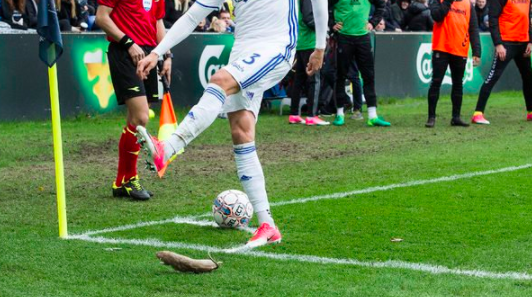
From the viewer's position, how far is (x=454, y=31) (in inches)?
532

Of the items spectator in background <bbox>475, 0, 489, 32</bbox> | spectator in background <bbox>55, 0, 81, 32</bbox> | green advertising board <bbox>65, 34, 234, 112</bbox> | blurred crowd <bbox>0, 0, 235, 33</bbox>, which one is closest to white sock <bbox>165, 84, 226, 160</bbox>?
green advertising board <bbox>65, 34, 234, 112</bbox>

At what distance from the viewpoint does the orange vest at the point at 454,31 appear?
13555mm

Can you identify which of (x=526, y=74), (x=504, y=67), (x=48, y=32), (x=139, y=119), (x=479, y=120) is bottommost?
(x=479, y=120)

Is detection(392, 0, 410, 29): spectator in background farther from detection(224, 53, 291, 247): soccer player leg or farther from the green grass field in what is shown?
detection(224, 53, 291, 247): soccer player leg

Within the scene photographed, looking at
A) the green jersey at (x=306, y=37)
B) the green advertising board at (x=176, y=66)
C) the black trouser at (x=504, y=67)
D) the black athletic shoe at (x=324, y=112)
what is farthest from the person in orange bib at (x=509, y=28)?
the green advertising board at (x=176, y=66)

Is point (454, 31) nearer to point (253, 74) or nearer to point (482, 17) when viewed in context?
point (253, 74)

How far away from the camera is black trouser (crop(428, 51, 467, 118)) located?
13742 mm

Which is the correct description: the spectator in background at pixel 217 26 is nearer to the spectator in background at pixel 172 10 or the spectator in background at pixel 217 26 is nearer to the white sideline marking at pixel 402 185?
the spectator in background at pixel 172 10

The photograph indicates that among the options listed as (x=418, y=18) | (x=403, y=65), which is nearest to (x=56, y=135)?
(x=403, y=65)

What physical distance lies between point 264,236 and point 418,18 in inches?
641

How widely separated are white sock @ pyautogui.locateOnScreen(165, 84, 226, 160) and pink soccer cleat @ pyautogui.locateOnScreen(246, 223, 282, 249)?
797 mm

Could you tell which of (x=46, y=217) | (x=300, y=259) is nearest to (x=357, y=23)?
(x=46, y=217)

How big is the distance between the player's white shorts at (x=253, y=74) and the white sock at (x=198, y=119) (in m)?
0.19

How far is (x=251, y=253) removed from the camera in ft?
19.9
